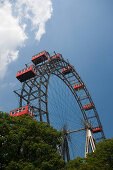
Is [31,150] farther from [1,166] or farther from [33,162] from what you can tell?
[1,166]

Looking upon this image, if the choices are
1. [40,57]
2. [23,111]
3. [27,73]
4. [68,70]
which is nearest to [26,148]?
[23,111]

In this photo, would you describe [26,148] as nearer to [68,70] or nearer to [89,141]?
[89,141]

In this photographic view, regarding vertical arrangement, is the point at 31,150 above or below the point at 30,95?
below

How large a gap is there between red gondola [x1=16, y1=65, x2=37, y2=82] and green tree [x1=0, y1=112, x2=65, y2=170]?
12.2 meters

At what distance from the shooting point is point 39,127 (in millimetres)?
14266

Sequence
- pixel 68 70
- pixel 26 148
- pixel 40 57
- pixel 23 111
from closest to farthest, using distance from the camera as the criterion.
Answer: pixel 26 148 < pixel 23 111 < pixel 40 57 < pixel 68 70

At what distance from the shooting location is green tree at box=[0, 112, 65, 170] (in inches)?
448

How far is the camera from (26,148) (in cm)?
1249

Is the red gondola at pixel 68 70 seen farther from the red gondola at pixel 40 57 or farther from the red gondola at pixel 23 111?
the red gondola at pixel 23 111

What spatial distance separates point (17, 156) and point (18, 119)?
3299mm

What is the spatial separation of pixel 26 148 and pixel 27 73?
47.8ft

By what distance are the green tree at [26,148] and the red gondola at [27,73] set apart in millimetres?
12243

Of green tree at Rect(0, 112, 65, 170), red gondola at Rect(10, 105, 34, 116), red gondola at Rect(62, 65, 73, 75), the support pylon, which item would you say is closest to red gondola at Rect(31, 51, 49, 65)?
red gondola at Rect(62, 65, 73, 75)

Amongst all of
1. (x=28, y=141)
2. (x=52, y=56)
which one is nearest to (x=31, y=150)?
(x=28, y=141)
